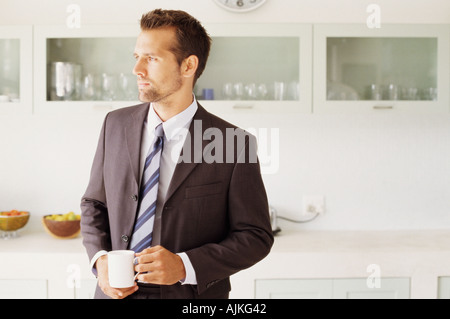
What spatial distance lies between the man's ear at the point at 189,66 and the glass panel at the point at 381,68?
1.26 metres

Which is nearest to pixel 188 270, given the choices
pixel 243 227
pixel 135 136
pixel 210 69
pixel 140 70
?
pixel 243 227

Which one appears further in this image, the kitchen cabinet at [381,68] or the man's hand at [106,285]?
the kitchen cabinet at [381,68]

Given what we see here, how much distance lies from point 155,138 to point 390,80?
5.49 ft

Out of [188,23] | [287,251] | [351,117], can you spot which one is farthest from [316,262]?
[188,23]

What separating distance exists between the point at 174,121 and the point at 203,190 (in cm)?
23

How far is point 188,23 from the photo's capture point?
5.10 feet

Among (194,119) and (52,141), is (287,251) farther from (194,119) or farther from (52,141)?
(52,141)

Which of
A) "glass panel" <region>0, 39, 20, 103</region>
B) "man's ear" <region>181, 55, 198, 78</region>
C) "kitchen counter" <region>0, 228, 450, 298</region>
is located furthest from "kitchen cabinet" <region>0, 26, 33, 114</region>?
"man's ear" <region>181, 55, 198, 78</region>

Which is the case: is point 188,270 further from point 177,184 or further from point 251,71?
point 251,71

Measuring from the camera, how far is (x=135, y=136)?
→ 1.53 meters

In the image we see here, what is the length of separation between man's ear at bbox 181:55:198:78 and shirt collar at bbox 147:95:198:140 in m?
0.09

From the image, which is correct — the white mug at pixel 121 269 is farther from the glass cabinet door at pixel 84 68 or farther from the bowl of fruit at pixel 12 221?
the bowl of fruit at pixel 12 221

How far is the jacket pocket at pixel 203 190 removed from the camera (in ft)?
4.78

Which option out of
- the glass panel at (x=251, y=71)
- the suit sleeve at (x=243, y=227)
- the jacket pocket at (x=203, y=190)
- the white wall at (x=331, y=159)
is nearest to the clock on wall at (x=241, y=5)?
the white wall at (x=331, y=159)
